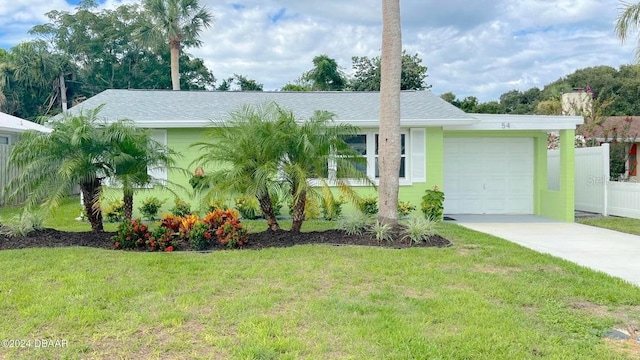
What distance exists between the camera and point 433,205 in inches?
472

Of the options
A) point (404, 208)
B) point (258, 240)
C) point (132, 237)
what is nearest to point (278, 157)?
point (258, 240)

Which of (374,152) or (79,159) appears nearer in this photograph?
(79,159)

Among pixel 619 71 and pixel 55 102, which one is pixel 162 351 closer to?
pixel 55 102

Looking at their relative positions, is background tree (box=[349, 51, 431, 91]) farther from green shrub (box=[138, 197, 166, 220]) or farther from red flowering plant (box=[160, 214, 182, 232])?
red flowering plant (box=[160, 214, 182, 232])

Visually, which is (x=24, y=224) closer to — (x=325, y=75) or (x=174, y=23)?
(x=174, y=23)

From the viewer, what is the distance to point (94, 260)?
6.78 m

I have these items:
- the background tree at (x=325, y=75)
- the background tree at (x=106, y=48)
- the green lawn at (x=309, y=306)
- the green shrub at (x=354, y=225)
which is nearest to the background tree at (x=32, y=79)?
the background tree at (x=106, y=48)

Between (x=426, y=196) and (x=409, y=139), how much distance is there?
1.60 meters

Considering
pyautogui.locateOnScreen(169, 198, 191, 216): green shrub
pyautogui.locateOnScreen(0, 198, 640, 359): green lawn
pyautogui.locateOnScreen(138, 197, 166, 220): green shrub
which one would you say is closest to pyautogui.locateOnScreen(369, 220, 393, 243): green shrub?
pyautogui.locateOnScreen(0, 198, 640, 359): green lawn

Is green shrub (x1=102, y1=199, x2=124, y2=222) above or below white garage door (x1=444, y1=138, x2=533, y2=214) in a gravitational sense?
below

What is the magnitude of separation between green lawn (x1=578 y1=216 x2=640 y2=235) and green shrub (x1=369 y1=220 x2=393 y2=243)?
599 centimetres

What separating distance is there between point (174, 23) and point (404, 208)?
18.9 metres

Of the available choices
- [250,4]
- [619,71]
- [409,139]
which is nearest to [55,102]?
[250,4]

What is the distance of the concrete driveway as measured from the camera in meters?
7.21
